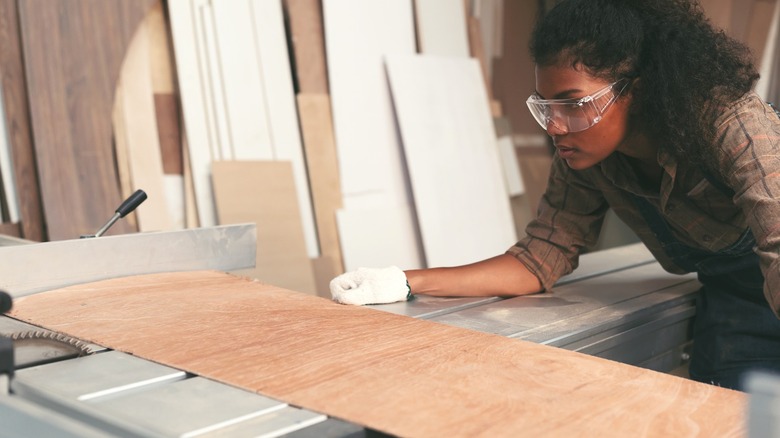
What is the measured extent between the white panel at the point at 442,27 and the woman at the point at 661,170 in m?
2.65

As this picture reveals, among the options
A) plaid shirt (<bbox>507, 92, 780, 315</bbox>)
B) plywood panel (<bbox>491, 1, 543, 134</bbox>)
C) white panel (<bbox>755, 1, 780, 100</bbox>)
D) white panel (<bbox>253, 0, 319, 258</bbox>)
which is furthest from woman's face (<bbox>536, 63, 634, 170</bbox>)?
white panel (<bbox>755, 1, 780, 100</bbox>)

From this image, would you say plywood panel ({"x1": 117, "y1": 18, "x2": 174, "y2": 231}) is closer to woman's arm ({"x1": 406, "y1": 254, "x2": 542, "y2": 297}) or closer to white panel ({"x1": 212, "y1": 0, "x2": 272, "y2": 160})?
white panel ({"x1": 212, "y1": 0, "x2": 272, "y2": 160})

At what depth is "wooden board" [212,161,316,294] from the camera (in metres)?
3.62

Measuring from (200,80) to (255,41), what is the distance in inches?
14.4

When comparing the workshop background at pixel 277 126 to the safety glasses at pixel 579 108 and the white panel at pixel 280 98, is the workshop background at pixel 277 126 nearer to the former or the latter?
the white panel at pixel 280 98

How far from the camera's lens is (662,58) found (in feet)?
5.21

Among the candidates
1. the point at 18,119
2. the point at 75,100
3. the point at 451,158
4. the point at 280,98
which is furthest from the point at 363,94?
the point at 18,119

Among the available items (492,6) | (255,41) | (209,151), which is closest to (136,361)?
(209,151)

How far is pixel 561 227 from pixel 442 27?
9.26 feet

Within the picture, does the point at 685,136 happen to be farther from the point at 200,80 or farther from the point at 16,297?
the point at 200,80

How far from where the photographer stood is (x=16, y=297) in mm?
1597

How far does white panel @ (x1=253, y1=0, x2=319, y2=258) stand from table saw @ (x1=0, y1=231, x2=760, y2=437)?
176 centimetres

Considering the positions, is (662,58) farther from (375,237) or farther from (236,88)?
(375,237)

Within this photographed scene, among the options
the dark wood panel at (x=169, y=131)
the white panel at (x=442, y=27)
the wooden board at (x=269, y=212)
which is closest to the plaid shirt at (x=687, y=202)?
the wooden board at (x=269, y=212)
